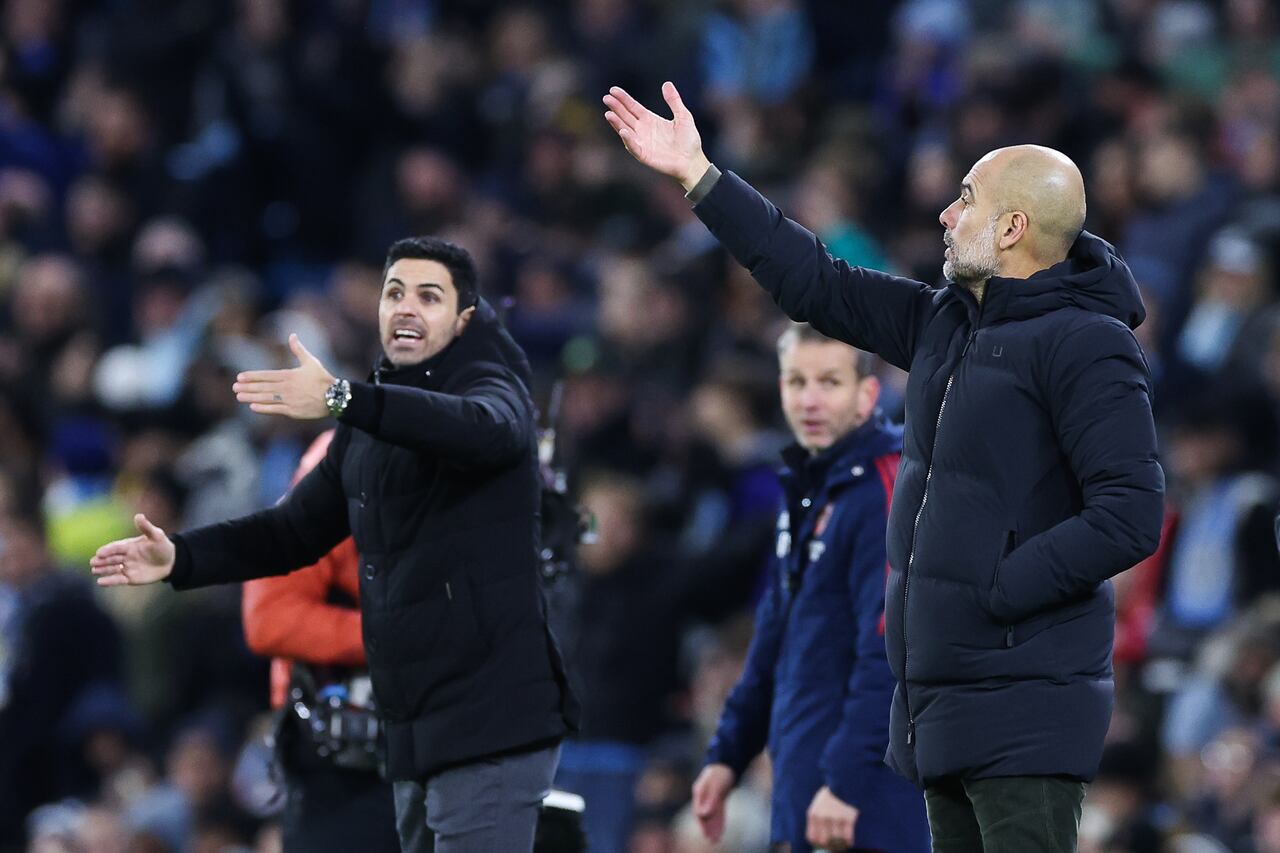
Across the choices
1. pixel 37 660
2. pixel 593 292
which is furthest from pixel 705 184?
pixel 593 292

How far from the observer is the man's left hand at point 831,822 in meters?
5.16

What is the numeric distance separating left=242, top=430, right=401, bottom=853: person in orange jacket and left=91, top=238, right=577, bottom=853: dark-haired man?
1.03 ft

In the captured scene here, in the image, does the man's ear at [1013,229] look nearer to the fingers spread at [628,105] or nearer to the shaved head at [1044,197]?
the shaved head at [1044,197]

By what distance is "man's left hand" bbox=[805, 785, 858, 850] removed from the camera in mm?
5164

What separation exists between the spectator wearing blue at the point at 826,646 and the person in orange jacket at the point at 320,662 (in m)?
0.80

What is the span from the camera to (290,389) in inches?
178

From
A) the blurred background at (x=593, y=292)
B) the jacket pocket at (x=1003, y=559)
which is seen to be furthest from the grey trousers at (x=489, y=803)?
the blurred background at (x=593, y=292)

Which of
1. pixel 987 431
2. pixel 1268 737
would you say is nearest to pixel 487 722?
pixel 987 431

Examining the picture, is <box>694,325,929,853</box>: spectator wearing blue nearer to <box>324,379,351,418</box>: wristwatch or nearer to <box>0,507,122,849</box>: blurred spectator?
<box>324,379,351,418</box>: wristwatch

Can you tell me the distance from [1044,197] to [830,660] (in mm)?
1401

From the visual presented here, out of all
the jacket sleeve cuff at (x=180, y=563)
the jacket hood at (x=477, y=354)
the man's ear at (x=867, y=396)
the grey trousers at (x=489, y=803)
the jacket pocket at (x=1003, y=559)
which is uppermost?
the jacket hood at (x=477, y=354)

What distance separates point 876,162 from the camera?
11.0 meters

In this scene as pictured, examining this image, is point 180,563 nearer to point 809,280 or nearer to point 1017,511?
point 809,280

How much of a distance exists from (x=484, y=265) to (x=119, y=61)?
3.53 metres
